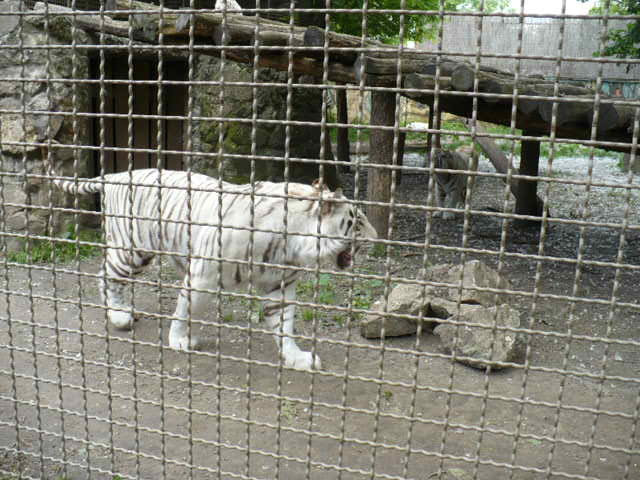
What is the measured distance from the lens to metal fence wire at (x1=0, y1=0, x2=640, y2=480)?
79.4 inches

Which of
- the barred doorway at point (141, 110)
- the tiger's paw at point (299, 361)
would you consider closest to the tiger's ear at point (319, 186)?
the tiger's paw at point (299, 361)

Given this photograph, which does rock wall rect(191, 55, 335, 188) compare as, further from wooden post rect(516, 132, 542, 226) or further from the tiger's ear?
the tiger's ear

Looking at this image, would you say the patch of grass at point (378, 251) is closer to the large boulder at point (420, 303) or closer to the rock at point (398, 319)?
the large boulder at point (420, 303)

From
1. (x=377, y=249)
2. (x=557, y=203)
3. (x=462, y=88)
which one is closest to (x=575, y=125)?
(x=462, y=88)

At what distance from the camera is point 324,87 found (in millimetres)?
1938

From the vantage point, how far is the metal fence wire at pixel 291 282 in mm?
2016

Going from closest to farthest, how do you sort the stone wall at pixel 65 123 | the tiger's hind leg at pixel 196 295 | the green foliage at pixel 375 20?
1. the tiger's hind leg at pixel 196 295
2. the stone wall at pixel 65 123
3. the green foliage at pixel 375 20

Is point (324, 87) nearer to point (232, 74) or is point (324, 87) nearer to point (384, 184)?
point (384, 184)

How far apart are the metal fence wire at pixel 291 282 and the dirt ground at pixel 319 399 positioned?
0.02m

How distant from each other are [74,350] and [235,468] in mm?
1882

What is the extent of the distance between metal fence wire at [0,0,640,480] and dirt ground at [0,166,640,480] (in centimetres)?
2

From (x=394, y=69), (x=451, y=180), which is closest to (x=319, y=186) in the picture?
(x=394, y=69)

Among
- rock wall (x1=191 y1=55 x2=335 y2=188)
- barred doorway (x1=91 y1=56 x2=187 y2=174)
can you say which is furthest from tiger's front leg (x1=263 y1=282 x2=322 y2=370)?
barred doorway (x1=91 y1=56 x2=187 y2=174)

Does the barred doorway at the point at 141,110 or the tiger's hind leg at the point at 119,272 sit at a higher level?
the barred doorway at the point at 141,110
